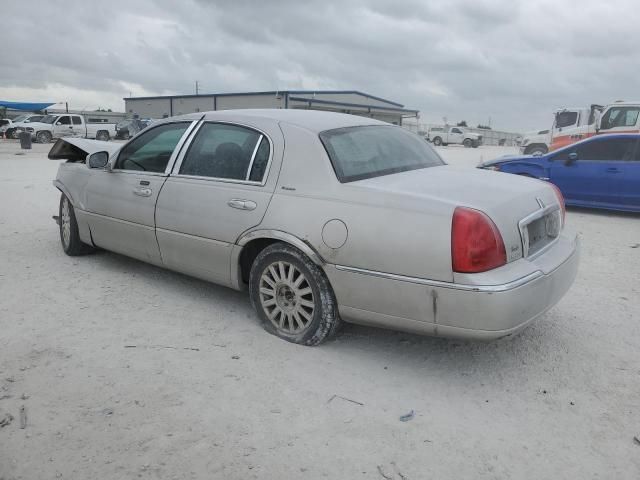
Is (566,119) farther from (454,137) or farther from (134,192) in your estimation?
(454,137)

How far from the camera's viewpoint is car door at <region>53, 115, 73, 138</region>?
30.4 m

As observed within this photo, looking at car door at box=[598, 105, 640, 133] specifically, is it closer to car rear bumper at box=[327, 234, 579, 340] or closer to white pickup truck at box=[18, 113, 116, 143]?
car rear bumper at box=[327, 234, 579, 340]

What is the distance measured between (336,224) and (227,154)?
120cm

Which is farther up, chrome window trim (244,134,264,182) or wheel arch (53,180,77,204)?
chrome window trim (244,134,264,182)

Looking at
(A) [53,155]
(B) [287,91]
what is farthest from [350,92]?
(A) [53,155]

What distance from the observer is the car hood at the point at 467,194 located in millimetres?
2938

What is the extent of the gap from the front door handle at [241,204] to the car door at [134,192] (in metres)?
0.84

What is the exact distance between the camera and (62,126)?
30.7 meters

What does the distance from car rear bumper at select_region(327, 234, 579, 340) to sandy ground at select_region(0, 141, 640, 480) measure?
0.39 metres

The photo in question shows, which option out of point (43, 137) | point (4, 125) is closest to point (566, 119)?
point (43, 137)

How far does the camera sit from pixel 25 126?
3011 cm

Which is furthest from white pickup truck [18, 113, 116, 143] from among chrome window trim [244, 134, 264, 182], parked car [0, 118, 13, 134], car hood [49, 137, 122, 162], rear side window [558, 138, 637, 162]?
chrome window trim [244, 134, 264, 182]

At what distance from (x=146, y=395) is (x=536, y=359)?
2.37 meters

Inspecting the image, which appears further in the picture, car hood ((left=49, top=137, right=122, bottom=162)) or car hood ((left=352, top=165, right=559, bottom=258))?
car hood ((left=49, top=137, right=122, bottom=162))
